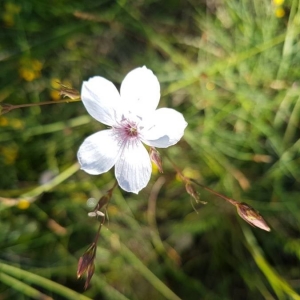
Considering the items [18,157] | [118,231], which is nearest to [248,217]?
[118,231]

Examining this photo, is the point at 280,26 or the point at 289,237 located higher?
the point at 280,26

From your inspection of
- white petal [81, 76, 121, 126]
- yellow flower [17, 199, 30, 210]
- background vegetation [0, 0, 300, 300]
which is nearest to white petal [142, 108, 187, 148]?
white petal [81, 76, 121, 126]

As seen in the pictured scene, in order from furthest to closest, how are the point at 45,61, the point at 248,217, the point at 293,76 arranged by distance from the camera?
the point at 45,61 < the point at 293,76 < the point at 248,217

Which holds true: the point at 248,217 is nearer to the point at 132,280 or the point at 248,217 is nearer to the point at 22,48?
the point at 132,280

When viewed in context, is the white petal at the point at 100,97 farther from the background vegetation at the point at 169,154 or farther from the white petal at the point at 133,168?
the background vegetation at the point at 169,154

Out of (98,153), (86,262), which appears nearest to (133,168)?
(98,153)

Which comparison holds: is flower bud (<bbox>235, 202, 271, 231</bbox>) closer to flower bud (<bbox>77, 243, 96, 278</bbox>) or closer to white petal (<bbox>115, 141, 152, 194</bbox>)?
white petal (<bbox>115, 141, 152, 194</bbox>)
